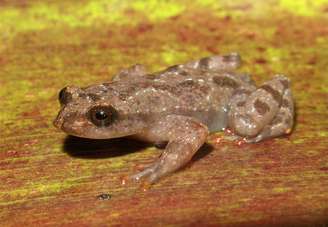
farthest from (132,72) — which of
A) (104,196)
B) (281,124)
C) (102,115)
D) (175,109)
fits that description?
(104,196)

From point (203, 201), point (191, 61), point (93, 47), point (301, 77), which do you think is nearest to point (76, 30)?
point (93, 47)

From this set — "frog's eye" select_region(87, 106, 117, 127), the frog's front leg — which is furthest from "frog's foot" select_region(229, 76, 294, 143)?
"frog's eye" select_region(87, 106, 117, 127)

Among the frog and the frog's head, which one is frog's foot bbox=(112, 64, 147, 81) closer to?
the frog

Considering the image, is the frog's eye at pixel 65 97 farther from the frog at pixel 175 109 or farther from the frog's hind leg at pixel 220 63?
the frog's hind leg at pixel 220 63

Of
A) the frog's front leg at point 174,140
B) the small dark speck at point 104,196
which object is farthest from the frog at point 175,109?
the small dark speck at point 104,196

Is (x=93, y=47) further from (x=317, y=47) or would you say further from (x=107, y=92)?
(x=317, y=47)

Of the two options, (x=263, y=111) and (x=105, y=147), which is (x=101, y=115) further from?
(x=263, y=111)
